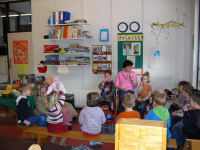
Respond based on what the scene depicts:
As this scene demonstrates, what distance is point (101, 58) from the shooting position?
5180 millimetres

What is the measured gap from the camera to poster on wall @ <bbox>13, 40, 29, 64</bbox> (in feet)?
20.4

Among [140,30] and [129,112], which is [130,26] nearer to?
[140,30]

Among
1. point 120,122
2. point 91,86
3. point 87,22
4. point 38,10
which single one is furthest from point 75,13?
point 120,122

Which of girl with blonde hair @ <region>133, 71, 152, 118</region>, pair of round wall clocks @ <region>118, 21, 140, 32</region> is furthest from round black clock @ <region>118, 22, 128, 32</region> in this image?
girl with blonde hair @ <region>133, 71, 152, 118</region>

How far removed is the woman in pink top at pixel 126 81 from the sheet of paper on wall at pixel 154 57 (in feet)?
1.96

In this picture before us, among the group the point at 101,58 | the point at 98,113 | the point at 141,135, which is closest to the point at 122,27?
the point at 101,58

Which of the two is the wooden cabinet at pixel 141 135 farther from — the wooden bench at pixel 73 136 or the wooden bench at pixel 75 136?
the wooden bench at pixel 73 136

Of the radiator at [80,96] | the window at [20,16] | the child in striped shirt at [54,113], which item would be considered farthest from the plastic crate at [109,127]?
the window at [20,16]

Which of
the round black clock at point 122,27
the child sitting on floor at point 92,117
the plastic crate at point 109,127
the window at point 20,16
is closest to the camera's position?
the child sitting on floor at point 92,117

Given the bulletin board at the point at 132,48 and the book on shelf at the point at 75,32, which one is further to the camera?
the book on shelf at the point at 75,32

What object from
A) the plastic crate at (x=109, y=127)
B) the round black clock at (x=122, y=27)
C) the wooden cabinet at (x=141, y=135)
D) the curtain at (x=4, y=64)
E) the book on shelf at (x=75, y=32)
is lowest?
the plastic crate at (x=109, y=127)

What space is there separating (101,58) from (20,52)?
2.82m

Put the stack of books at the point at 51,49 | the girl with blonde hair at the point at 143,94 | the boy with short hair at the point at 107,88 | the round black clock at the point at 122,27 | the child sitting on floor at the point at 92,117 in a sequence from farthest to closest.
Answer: the stack of books at the point at 51,49
the round black clock at the point at 122,27
the boy with short hair at the point at 107,88
the girl with blonde hair at the point at 143,94
the child sitting on floor at the point at 92,117

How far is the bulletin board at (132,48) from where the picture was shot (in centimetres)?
488
